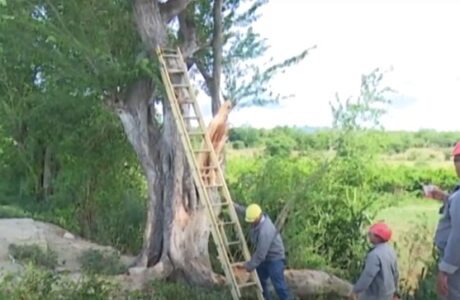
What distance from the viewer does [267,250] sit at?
24.2 ft

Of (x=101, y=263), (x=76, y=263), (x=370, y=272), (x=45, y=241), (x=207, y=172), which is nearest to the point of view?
(x=370, y=272)

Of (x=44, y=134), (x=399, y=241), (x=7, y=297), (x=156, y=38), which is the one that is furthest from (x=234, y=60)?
(x=44, y=134)

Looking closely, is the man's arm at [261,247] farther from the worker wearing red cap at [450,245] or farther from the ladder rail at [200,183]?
the worker wearing red cap at [450,245]

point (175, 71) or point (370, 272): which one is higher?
point (175, 71)

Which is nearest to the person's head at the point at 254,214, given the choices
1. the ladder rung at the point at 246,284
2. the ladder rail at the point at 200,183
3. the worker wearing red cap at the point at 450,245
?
the ladder rail at the point at 200,183

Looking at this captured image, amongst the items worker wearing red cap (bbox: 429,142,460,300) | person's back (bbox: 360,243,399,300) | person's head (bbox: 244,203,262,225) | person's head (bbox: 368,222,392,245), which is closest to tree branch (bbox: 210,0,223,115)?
person's head (bbox: 244,203,262,225)

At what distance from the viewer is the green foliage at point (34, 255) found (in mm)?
9438

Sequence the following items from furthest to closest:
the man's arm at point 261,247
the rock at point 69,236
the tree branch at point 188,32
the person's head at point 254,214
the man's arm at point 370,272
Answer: the rock at point 69,236 → the tree branch at point 188,32 → the person's head at point 254,214 → the man's arm at point 261,247 → the man's arm at point 370,272

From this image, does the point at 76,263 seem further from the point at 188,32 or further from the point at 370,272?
the point at 370,272

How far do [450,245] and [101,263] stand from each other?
588cm

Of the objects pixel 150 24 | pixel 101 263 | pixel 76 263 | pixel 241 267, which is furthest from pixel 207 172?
pixel 76 263

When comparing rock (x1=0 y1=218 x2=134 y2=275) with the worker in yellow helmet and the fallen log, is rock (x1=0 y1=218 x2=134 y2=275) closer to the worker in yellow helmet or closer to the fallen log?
the fallen log

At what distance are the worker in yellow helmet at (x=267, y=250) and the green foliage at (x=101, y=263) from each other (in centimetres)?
218

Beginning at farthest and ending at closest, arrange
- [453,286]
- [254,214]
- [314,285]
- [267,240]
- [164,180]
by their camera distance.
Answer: [164,180]
[314,285]
[254,214]
[267,240]
[453,286]
